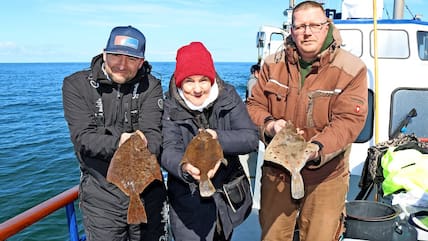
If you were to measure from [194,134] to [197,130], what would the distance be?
0.04m

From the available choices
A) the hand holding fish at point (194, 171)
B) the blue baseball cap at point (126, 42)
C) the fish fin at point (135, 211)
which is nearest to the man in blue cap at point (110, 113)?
the blue baseball cap at point (126, 42)

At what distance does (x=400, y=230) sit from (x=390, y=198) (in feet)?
1.16

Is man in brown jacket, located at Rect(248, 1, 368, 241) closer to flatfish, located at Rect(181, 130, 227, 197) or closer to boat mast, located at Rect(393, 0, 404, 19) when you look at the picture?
flatfish, located at Rect(181, 130, 227, 197)

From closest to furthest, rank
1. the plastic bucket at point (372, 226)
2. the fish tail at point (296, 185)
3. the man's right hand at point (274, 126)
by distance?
the fish tail at point (296, 185), the man's right hand at point (274, 126), the plastic bucket at point (372, 226)

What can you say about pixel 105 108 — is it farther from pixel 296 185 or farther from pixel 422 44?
pixel 422 44

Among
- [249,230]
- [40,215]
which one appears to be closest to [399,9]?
[249,230]

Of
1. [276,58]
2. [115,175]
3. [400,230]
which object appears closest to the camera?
[115,175]

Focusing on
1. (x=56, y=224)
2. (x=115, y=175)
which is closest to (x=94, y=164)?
(x=115, y=175)

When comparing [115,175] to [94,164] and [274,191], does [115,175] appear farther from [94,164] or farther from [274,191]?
[274,191]

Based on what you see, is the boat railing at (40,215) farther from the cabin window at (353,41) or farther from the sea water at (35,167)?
the cabin window at (353,41)

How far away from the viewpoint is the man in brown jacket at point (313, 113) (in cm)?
291

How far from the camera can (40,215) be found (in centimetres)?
305

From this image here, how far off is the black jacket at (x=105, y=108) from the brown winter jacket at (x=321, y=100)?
786mm

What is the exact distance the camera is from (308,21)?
2.89 metres
